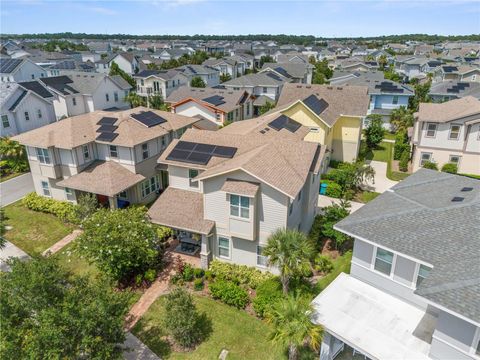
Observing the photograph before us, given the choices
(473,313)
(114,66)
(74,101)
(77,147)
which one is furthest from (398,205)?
(114,66)

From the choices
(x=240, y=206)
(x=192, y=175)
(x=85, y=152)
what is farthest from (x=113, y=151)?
(x=240, y=206)

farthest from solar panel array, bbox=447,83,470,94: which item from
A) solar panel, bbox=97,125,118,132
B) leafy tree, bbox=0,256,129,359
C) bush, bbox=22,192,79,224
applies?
leafy tree, bbox=0,256,129,359

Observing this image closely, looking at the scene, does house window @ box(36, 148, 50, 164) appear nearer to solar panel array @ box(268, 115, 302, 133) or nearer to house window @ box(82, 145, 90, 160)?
house window @ box(82, 145, 90, 160)

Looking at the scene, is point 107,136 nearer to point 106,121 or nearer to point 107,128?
point 107,128

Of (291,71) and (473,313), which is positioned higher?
(291,71)

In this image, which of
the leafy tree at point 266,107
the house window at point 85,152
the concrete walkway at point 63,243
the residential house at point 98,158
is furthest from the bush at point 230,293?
the leafy tree at point 266,107

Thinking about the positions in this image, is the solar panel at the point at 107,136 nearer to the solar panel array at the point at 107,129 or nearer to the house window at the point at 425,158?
the solar panel array at the point at 107,129

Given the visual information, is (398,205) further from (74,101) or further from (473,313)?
(74,101)
